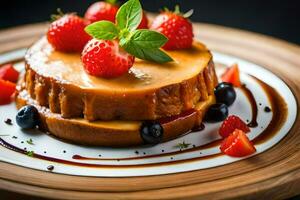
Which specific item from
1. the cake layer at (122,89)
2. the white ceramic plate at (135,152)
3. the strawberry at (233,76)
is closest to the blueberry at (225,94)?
the white ceramic plate at (135,152)

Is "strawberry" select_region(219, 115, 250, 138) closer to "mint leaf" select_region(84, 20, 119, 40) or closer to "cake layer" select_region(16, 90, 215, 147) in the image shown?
"cake layer" select_region(16, 90, 215, 147)

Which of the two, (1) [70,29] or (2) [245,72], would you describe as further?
(2) [245,72]

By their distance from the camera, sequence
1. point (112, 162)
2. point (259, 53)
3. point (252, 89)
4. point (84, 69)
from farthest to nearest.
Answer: point (259, 53), point (252, 89), point (84, 69), point (112, 162)

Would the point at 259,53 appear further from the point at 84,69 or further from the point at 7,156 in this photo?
the point at 7,156

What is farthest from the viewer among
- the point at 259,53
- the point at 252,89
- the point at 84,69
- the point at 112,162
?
the point at 259,53

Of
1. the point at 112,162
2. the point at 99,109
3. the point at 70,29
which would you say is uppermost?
the point at 70,29

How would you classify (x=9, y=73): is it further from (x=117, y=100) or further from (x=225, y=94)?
(x=225, y=94)

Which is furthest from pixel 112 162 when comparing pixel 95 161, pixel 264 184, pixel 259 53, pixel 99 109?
pixel 259 53
